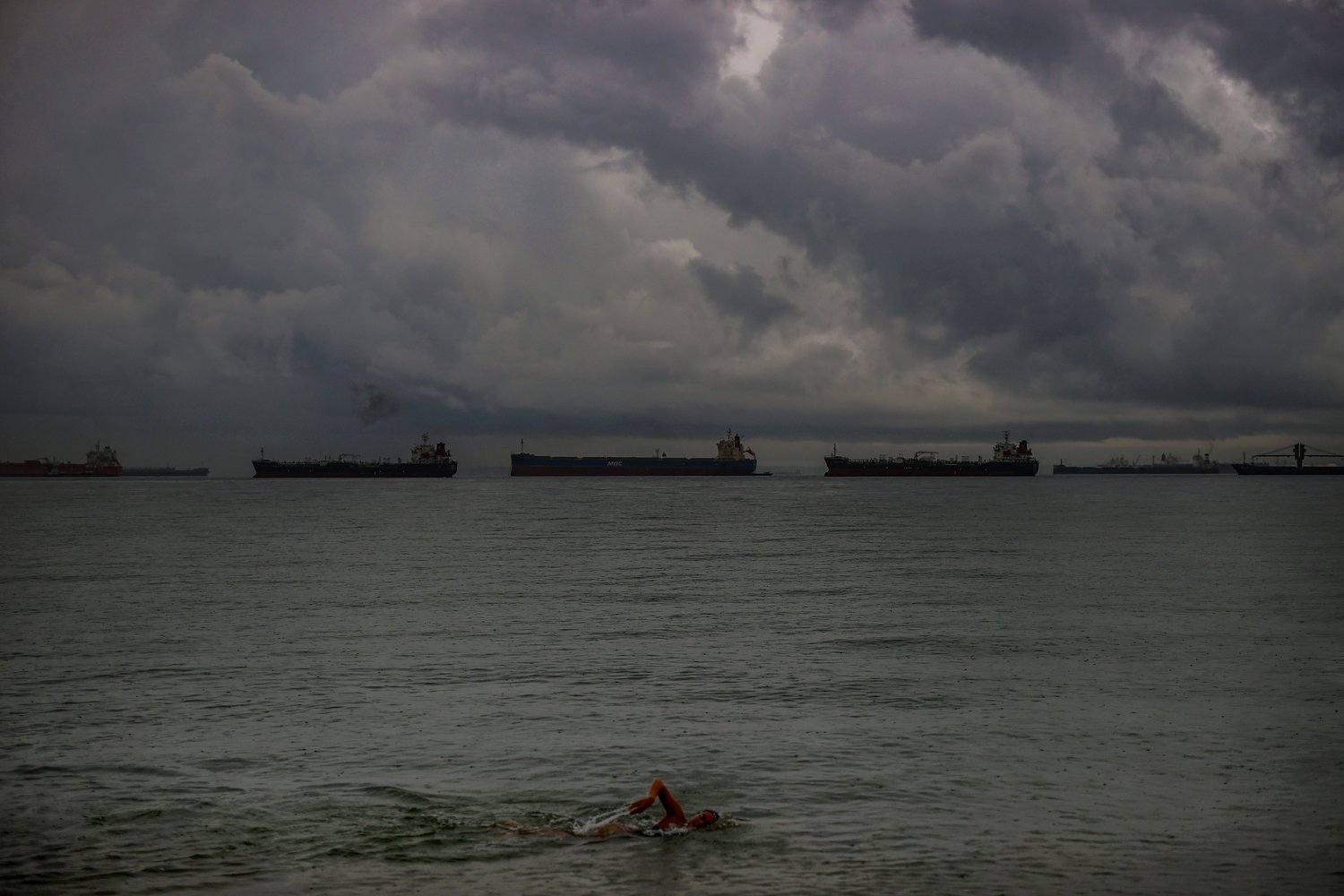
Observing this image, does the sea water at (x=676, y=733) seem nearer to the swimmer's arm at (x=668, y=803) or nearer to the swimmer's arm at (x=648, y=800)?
the swimmer's arm at (x=668, y=803)

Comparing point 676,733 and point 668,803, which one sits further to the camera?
point 676,733

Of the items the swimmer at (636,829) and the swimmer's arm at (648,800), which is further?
the swimmer at (636,829)

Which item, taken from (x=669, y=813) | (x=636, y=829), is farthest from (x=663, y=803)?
(x=636, y=829)

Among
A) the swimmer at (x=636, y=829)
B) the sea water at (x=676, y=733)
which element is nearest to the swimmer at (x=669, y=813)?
the swimmer at (x=636, y=829)

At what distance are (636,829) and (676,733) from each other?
7011 mm

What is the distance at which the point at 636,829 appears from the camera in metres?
19.3

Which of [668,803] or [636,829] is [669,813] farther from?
[636,829]

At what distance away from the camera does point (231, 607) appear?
51031 mm

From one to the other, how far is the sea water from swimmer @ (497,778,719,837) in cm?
25

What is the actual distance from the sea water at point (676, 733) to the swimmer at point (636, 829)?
25cm

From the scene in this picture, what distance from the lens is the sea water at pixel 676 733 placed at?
17.8 meters

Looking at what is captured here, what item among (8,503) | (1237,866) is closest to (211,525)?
(8,503)

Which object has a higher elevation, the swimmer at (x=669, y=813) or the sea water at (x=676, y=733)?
the swimmer at (x=669, y=813)

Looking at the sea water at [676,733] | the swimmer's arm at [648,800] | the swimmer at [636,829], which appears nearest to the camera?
the sea water at [676,733]
